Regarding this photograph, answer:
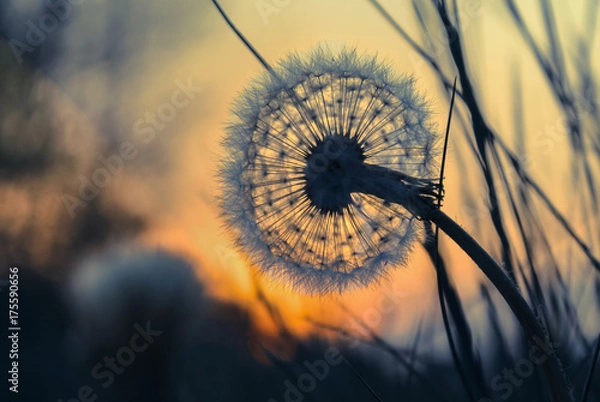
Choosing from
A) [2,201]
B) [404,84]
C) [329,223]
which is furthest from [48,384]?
[404,84]

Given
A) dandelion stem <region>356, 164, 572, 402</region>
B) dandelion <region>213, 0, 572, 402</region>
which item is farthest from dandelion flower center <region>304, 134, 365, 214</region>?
dandelion stem <region>356, 164, 572, 402</region>

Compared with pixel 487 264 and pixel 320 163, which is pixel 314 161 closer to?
pixel 320 163

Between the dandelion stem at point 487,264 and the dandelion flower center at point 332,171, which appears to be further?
the dandelion flower center at point 332,171

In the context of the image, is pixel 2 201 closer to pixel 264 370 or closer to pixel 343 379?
pixel 264 370

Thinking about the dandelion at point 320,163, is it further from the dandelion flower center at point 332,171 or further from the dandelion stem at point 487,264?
the dandelion stem at point 487,264

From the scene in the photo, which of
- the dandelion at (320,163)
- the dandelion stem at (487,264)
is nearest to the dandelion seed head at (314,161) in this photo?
the dandelion at (320,163)

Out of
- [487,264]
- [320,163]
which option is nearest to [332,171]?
[320,163]

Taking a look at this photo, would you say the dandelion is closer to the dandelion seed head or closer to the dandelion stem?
the dandelion seed head

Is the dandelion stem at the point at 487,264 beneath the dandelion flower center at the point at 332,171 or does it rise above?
beneath
